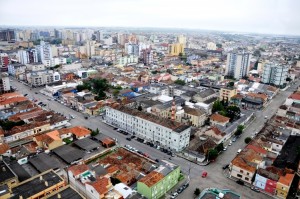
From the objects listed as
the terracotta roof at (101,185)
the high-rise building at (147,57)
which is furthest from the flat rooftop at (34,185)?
the high-rise building at (147,57)

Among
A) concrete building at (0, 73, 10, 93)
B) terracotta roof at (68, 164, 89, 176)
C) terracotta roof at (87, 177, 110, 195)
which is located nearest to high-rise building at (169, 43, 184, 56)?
concrete building at (0, 73, 10, 93)

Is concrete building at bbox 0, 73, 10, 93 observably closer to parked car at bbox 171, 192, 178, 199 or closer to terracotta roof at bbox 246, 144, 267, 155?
parked car at bbox 171, 192, 178, 199

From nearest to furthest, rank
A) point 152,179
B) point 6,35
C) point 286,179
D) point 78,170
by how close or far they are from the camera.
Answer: point 152,179 < point 78,170 < point 286,179 < point 6,35

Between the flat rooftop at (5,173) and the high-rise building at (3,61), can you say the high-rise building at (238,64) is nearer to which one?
the flat rooftop at (5,173)

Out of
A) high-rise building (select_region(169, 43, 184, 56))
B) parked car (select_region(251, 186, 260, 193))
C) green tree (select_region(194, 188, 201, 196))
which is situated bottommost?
parked car (select_region(251, 186, 260, 193))

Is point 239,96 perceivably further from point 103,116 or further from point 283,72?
point 103,116

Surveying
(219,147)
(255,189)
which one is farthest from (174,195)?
(219,147)

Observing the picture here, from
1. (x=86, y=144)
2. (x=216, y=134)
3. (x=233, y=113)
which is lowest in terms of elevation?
(x=86, y=144)

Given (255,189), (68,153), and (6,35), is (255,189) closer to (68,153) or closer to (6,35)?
(68,153)
